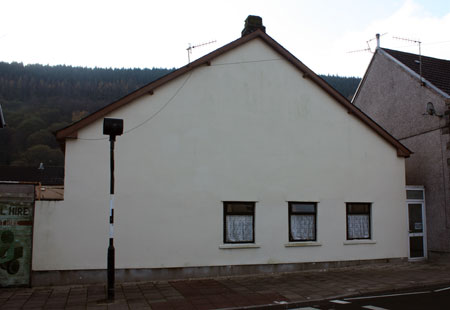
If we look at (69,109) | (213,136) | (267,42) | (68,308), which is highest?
(69,109)

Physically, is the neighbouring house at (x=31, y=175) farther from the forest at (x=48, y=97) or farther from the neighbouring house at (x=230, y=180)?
the neighbouring house at (x=230, y=180)

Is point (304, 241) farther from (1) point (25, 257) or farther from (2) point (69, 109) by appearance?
(2) point (69, 109)

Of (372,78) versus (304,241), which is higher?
(372,78)

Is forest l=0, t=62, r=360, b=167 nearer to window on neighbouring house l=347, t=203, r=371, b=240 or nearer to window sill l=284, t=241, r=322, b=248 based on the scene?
window on neighbouring house l=347, t=203, r=371, b=240

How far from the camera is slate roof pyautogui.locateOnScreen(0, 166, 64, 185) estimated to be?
46.5 meters

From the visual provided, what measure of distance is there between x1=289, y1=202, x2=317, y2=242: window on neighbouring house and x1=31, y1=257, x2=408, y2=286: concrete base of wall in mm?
915

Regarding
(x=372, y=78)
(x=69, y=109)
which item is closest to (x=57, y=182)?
(x=69, y=109)

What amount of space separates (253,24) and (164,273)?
9.15m

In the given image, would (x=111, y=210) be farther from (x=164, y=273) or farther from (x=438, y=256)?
(x=438, y=256)

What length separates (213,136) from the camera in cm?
1328

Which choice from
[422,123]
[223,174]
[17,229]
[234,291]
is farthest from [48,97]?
[234,291]

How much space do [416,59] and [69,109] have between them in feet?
194

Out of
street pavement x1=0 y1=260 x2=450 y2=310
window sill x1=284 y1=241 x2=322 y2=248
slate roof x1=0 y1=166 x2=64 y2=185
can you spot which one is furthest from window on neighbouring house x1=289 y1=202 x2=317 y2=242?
slate roof x1=0 y1=166 x2=64 y2=185

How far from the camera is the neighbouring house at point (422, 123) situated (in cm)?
1557
